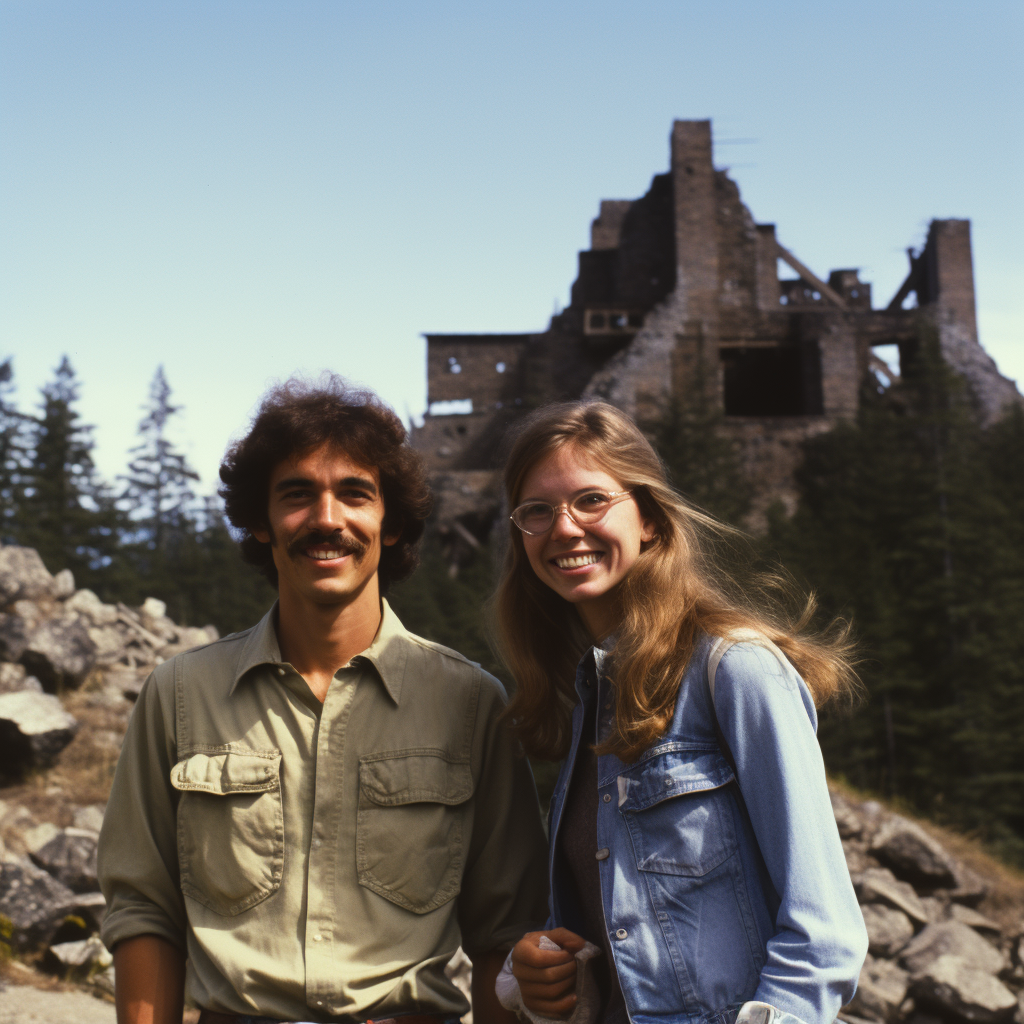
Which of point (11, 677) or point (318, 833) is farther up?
point (11, 677)

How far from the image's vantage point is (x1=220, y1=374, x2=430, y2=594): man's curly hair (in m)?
3.39

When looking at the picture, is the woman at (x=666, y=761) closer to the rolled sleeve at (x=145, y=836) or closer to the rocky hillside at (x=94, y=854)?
the rolled sleeve at (x=145, y=836)

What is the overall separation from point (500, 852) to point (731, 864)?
1.04m

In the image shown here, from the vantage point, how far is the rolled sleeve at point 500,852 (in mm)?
3283

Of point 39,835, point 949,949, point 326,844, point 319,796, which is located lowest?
point 949,949

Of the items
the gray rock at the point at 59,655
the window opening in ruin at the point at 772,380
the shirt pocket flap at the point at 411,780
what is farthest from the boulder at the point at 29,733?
the window opening in ruin at the point at 772,380

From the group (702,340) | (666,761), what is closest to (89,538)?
(702,340)

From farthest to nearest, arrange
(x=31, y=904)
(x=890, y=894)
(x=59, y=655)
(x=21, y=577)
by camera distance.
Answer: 1. (x=21, y=577)
2. (x=890, y=894)
3. (x=59, y=655)
4. (x=31, y=904)

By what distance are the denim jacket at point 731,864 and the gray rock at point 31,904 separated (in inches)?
235

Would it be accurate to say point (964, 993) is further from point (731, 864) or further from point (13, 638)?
point (13, 638)

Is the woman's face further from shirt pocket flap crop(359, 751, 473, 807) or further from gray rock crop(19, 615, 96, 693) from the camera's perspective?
gray rock crop(19, 615, 96, 693)

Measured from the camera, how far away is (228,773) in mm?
3111

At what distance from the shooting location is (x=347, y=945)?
2980 mm

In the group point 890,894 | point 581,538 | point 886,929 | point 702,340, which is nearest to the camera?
point 581,538
